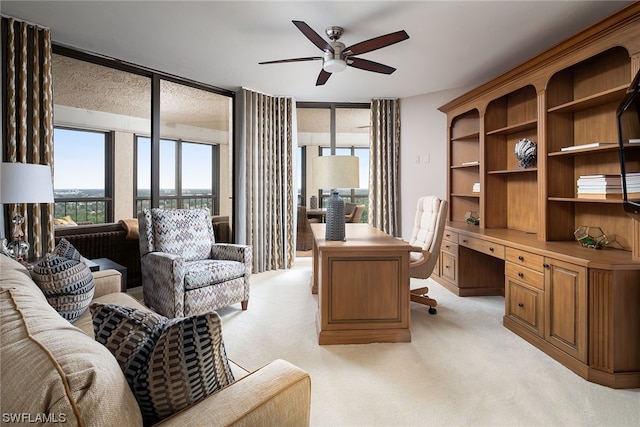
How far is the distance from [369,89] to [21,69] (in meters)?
3.53

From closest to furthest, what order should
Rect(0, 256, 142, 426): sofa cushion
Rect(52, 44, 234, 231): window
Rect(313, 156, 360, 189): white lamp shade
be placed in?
1. Rect(0, 256, 142, 426): sofa cushion
2. Rect(313, 156, 360, 189): white lamp shade
3. Rect(52, 44, 234, 231): window

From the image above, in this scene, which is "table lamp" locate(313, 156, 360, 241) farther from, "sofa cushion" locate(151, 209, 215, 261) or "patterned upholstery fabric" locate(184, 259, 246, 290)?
"sofa cushion" locate(151, 209, 215, 261)

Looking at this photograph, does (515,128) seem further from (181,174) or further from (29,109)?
(29,109)

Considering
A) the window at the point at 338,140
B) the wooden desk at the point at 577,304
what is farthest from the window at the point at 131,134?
the wooden desk at the point at 577,304

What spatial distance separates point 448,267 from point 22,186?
3.81 m

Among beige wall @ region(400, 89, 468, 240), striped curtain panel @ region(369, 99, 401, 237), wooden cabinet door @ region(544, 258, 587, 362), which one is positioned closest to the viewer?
wooden cabinet door @ region(544, 258, 587, 362)

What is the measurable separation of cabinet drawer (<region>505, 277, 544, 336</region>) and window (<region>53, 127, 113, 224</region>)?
169 inches

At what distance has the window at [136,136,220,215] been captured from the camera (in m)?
4.12

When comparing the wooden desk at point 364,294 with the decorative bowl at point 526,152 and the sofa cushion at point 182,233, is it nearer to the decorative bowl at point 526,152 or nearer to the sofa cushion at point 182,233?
the sofa cushion at point 182,233

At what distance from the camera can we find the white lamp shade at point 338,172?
8.78 feet

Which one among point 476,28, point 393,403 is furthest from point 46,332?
point 476,28

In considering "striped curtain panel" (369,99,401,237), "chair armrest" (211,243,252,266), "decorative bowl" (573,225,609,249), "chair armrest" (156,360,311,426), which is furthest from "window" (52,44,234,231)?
"decorative bowl" (573,225,609,249)

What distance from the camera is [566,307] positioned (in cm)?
218

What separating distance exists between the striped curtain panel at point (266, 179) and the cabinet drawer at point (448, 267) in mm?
2115
